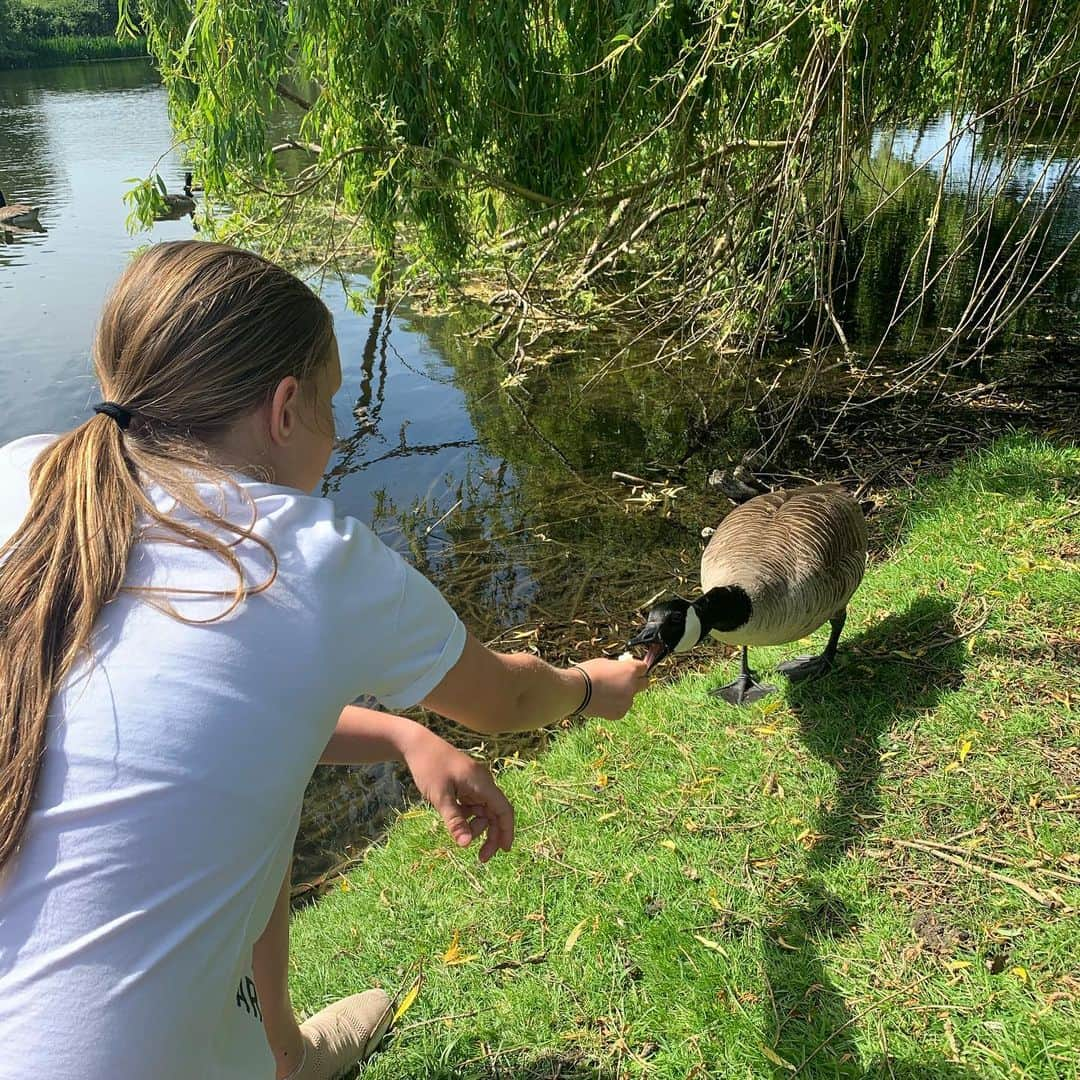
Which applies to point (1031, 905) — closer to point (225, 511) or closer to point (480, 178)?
point (225, 511)

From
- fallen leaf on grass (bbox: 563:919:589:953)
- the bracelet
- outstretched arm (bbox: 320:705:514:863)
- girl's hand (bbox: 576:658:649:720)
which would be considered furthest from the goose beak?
outstretched arm (bbox: 320:705:514:863)

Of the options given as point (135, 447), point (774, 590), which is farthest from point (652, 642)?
point (135, 447)

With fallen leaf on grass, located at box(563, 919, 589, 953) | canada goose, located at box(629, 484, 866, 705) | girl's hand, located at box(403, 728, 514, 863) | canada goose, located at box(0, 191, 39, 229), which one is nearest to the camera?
girl's hand, located at box(403, 728, 514, 863)

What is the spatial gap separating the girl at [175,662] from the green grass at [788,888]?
4.36 ft

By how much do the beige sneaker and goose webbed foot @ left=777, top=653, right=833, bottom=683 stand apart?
85.1 inches

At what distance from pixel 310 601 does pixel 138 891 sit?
0.43 meters

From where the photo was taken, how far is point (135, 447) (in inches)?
52.5

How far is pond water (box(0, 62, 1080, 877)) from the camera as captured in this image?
18.4ft

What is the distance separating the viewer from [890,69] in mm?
5742

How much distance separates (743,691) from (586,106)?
4092 mm

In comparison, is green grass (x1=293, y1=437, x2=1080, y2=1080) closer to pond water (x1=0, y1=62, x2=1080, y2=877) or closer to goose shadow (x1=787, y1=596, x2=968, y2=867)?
goose shadow (x1=787, y1=596, x2=968, y2=867)

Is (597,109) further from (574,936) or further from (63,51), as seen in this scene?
(63,51)

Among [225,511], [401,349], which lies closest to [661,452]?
[401,349]

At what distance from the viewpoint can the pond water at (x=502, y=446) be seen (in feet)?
18.4
